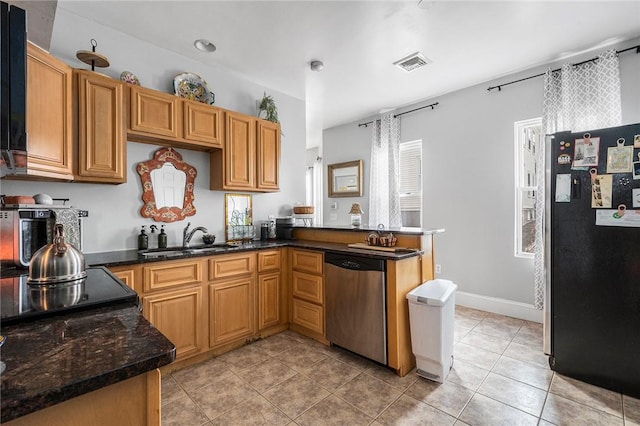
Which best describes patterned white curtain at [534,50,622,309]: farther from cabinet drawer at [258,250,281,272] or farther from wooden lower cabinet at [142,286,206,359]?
wooden lower cabinet at [142,286,206,359]

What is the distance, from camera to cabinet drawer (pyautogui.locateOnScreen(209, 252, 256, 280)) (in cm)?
258

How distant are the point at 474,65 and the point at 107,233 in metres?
4.02

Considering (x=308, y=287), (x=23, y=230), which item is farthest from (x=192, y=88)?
(x=308, y=287)

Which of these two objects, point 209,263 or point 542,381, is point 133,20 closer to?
point 209,263

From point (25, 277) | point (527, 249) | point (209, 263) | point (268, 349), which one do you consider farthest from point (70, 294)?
point (527, 249)

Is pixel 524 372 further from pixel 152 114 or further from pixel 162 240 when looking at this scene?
pixel 152 114

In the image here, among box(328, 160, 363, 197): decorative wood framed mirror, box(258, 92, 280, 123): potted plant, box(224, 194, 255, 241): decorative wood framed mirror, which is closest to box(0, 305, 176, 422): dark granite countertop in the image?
box(224, 194, 255, 241): decorative wood framed mirror

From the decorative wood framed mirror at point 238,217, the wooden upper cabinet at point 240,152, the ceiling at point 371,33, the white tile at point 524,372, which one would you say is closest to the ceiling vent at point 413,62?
the ceiling at point 371,33

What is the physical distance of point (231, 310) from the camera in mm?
2693

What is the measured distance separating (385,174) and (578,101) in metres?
2.42

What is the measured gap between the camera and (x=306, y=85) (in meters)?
3.70

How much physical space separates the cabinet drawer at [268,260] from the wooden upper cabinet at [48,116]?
5.32ft

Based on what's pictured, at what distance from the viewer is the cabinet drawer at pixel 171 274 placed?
2.22 meters

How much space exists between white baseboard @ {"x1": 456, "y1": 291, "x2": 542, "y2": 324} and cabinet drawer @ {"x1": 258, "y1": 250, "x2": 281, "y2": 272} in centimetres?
248
